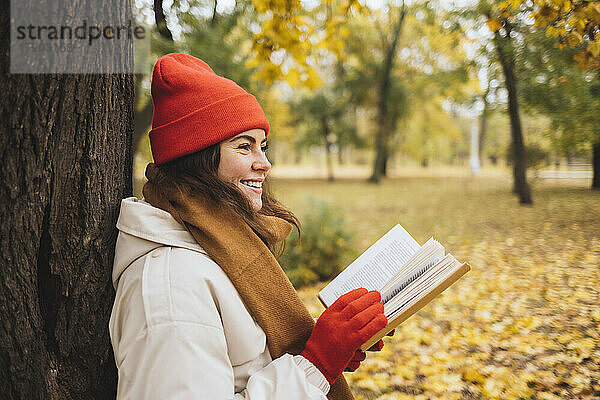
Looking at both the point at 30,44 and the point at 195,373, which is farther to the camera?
the point at 30,44

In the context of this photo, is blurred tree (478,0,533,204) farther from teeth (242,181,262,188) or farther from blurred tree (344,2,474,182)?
blurred tree (344,2,474,182)

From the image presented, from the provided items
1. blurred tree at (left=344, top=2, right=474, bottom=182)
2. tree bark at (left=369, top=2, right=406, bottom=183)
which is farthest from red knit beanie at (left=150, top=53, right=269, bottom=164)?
tree bark at (left=369, top=2, right=406, bottom=183)

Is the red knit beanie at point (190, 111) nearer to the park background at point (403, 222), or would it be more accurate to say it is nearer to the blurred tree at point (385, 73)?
the park background at point (403, 222)

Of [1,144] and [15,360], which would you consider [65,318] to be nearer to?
[15,360]

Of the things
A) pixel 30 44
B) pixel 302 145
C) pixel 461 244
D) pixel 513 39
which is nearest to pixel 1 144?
pixel 30 44

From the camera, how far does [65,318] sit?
155 cm

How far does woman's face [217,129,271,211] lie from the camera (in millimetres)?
1583

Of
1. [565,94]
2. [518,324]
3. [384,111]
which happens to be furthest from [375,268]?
[384,111]

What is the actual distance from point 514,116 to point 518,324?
3755mm

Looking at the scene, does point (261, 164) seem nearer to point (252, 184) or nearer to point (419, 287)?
point (252, 184)

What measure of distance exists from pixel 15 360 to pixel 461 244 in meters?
5.91

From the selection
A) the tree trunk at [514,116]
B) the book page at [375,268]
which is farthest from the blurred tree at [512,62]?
the book page at [375,268]

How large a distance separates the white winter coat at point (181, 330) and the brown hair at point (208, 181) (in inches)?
5.4

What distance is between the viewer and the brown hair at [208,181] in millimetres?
1529
